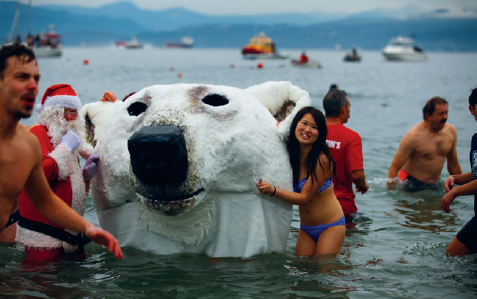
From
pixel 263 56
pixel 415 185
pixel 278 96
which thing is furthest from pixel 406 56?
pixel 278 96

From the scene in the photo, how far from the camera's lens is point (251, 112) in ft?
13.3

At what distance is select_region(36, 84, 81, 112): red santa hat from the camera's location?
394cm

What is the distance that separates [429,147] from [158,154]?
474 centimetres

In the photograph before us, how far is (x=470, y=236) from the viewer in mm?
4496

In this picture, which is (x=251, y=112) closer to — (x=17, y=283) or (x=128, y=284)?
(x=128, y=284)

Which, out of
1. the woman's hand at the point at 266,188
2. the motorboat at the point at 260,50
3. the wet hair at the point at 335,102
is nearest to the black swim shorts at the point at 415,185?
the wet hair at the point at 335,102

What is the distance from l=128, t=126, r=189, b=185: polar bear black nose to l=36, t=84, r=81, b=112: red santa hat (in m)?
0.83

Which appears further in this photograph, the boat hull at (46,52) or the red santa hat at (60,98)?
the boat hull at (46,52)

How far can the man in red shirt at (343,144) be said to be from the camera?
16.9ft

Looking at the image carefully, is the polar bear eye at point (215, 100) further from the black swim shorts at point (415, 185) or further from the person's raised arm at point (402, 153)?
the black swim shorts at point (415, 185)

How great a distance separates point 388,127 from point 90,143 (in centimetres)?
1214

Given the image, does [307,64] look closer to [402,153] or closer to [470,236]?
[402,153]

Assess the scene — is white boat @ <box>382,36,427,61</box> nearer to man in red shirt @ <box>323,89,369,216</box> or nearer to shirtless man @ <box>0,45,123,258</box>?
man in red shirt @ <box>323,89,369,216</box>

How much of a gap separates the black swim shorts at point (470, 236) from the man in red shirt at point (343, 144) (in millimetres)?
1063
